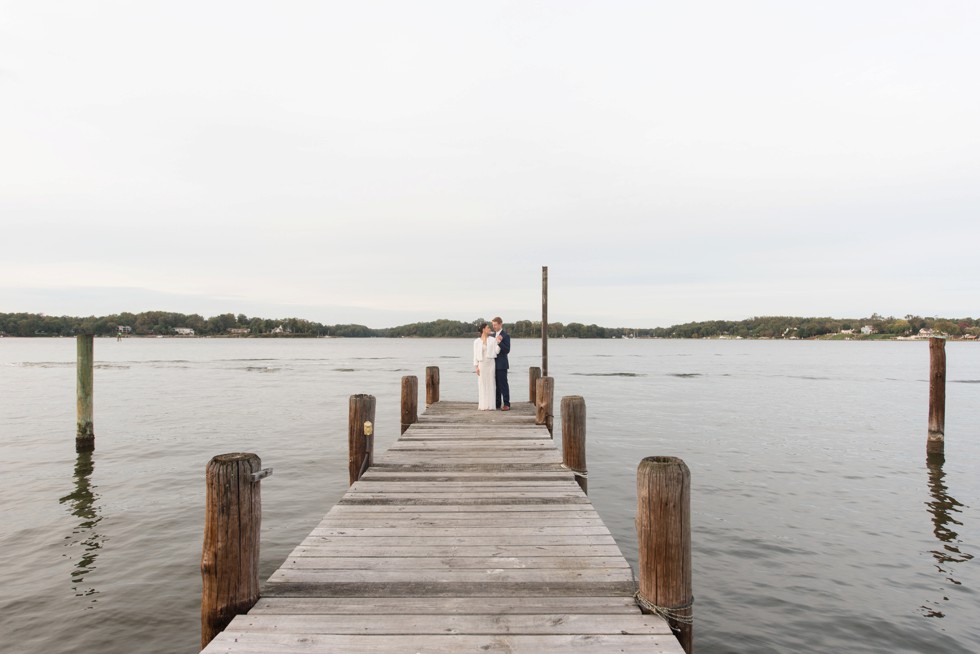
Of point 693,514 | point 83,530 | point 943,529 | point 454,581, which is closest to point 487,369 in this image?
point 693,514

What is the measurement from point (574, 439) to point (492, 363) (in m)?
5.24

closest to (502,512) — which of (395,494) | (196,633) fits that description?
(395,494)

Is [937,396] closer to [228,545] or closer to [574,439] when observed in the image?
[574,439]

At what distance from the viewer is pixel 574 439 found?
817 centimetres

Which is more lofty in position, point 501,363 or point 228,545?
point 501,363

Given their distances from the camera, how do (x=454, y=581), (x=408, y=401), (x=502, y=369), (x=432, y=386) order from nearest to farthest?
(x=454, y=581), (x=408, y=401), (x=502, y=369), (x=432, y=386)

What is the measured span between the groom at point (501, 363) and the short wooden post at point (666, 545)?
27.0ft

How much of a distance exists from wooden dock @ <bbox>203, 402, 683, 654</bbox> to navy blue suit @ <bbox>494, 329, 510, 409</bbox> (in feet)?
18.8

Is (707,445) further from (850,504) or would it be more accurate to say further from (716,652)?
(716,652)

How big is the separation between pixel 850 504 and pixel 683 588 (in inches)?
356

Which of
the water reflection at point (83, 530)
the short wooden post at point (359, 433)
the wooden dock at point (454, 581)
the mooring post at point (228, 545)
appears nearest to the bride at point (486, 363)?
the short wooden post at point (359, 433)

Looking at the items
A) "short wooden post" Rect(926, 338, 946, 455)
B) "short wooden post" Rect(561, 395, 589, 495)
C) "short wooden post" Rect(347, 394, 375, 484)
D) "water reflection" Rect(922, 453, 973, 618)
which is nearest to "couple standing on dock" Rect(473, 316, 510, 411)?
"short wooden post" Rect(561, 395, 589, 495)

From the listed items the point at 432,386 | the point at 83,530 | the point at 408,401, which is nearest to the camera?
the point at 83,530

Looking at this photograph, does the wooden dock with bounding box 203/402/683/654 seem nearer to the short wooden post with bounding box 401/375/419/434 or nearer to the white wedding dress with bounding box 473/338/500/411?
the short wooden post with bounding box 401/375/419/434
